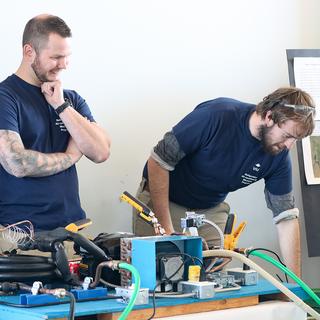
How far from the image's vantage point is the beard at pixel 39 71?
225cm

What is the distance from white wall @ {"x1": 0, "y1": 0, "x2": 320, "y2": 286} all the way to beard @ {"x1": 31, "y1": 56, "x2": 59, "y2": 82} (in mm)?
442

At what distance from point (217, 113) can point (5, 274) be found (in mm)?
1168

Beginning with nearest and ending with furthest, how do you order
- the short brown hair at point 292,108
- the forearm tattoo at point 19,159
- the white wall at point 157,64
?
1. the forearm tattoo at point 19,159
2. the short brown hair at point 292,108
3. the white wall at point 157,64

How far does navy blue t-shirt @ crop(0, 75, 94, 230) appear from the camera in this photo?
2129mm

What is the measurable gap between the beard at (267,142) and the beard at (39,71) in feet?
2.69

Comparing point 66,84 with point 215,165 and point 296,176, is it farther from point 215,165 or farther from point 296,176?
point 296,176

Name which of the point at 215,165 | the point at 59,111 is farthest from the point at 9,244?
the point at 215,165

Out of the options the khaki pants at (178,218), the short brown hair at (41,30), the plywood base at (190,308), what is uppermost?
the short brown hair at (41,30)

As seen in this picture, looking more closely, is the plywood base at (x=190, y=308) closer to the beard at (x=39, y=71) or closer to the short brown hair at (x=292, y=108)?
the short brown hair at (x=292, y=108)

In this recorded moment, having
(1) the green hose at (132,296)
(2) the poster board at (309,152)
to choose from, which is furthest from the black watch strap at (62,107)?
(2) the poster board at (309,152)

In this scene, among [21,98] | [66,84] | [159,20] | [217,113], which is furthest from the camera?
[159,20]

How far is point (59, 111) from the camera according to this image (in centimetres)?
221

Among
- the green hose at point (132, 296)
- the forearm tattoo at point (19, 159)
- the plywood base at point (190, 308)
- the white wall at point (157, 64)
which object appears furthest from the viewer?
the white wall at point (157, 64)

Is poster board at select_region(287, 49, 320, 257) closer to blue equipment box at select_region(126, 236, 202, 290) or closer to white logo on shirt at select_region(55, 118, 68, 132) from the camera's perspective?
white logo on shirt at select_region(55, 118, 68, 132)
